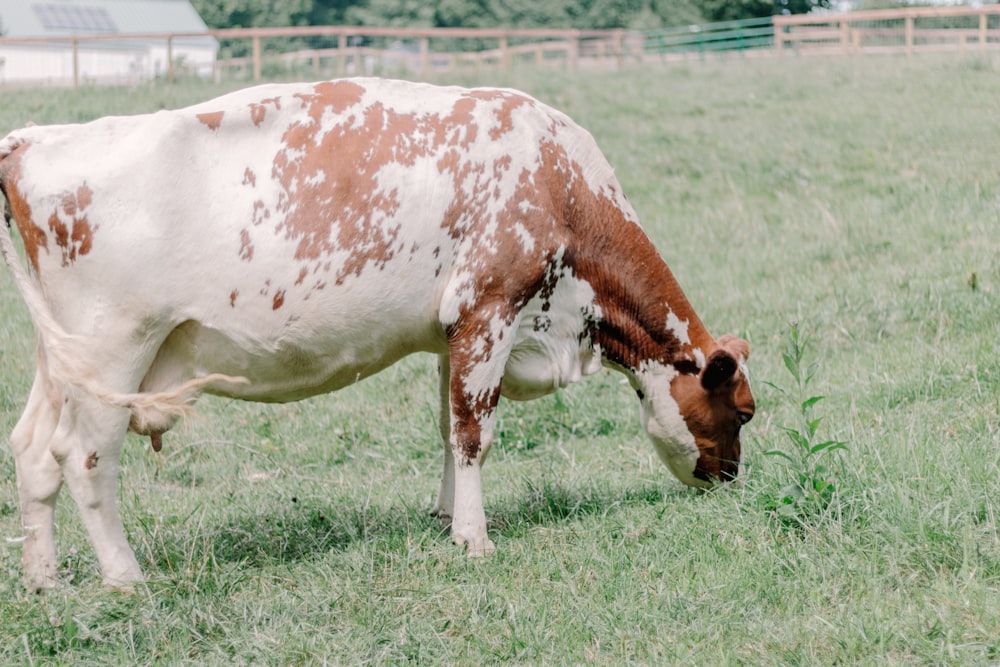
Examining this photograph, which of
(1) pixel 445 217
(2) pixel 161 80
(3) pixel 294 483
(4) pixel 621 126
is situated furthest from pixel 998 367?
(2) pixel 161 80

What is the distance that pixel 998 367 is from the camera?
6770 mm

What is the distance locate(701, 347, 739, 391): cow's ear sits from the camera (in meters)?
5.55

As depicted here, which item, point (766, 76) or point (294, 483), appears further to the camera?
point (766, 76)

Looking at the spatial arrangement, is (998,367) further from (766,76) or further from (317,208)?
(766,76)

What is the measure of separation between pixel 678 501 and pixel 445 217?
70.9 inches

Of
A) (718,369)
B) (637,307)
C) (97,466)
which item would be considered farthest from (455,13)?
(97,466)

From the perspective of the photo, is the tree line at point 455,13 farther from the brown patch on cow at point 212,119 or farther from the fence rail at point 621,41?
the brown patch on cow at point 212,119

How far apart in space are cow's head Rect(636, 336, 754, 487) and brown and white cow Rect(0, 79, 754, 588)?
0.01m

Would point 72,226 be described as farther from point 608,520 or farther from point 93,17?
point 93,17

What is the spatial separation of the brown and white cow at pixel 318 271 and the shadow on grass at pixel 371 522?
26 centimetres

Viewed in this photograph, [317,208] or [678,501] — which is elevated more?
[317,208]

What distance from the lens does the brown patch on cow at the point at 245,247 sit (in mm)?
4898

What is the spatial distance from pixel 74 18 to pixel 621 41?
3333cm

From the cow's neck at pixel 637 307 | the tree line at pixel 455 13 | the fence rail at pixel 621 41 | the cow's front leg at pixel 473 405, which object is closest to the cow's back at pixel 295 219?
the cow's front leg at pixel 473 405
